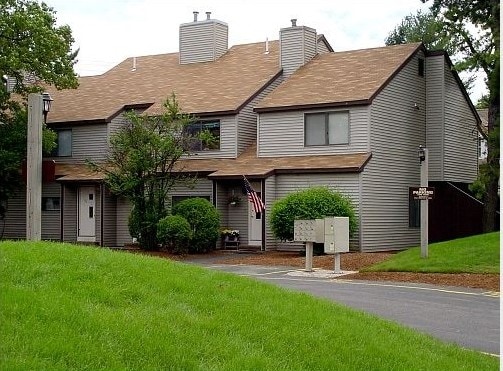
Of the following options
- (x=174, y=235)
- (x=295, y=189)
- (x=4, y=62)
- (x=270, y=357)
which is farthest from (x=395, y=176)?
(x=270, y=357)

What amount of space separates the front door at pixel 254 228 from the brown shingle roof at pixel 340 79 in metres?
3.94

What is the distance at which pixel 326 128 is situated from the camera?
102 ft

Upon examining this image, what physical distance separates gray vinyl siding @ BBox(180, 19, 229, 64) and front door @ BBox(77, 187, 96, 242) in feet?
30.8

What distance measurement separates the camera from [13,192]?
36.0 m

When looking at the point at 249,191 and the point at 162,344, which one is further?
the point at 249,191

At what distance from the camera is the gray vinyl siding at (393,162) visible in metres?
30.3

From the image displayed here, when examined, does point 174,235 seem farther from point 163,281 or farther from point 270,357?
point 270,357

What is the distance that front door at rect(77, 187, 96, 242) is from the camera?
35.6 m

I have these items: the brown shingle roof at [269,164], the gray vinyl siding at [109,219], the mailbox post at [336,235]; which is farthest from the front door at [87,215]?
the mailbox post at [336,235]

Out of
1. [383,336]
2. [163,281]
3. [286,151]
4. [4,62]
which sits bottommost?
[383,336]

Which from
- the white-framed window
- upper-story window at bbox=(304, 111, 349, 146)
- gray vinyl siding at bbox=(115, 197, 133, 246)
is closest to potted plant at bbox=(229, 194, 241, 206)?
upper-story window at bbox=(304, 111, 349, 146)

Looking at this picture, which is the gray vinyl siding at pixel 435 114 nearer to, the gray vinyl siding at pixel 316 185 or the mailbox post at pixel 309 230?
the gray vinyl siding at pixel 316 185

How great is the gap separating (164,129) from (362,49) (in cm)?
1000

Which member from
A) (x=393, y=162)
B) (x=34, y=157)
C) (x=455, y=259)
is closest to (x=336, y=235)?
(x=455, y=259)
